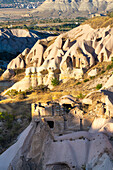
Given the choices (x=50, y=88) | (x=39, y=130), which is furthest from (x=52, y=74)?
(x=39, y=130)

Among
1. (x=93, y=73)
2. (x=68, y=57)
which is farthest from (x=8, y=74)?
(x=93, y=73)

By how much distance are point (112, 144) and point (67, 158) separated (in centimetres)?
177

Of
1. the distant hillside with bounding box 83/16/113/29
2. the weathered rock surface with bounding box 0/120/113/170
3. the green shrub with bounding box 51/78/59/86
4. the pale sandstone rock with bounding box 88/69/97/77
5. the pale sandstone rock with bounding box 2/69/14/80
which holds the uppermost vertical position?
the distant hillside with bounding box 83/16/113/29

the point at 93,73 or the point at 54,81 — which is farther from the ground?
the point at 93,73

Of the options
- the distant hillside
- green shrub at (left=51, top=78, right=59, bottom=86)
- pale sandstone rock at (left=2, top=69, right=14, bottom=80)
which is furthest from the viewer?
the distant hillside

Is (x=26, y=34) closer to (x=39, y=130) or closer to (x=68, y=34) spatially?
(x=68, y=34)

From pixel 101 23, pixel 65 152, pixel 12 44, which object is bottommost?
pixel 65 152

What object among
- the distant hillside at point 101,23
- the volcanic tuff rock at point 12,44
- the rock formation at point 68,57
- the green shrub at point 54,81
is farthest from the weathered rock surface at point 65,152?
the volcanic tuff rock at point 12,44

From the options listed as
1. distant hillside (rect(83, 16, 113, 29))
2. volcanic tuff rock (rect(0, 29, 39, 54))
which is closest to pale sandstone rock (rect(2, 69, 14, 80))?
Result: distant hillside (rect(83, 16, 113, 29))

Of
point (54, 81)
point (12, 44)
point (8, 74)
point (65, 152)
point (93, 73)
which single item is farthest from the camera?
point (12, 44)

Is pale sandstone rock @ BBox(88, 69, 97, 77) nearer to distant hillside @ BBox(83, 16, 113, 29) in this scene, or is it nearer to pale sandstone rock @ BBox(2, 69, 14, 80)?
distant hillside @ BBox(83, 16, 113, 29)

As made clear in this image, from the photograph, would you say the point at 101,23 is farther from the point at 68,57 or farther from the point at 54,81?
the point at 54,81

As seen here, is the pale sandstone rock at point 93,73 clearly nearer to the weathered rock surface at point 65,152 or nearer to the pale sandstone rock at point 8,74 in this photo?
the pale sandstone rock at point 8,74

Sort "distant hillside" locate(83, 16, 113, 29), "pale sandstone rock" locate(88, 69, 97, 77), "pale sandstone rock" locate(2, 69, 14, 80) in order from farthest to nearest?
1. "distant hillside" locate(83, 16, 113, 29)
2. "pale sandstone rock" locate(2, 69, 14, 80)
3. "pale sandstone rock" locate(88, 69, 97, 77)
